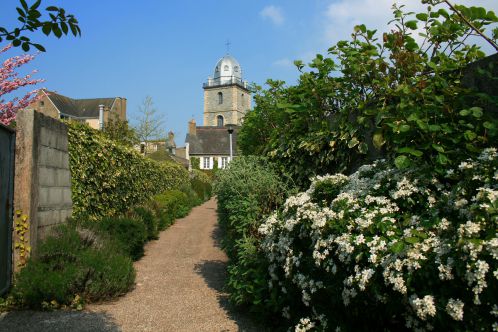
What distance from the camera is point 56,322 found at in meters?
4.95

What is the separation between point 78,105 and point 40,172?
46149 millimetres

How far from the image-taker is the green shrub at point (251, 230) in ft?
14.9

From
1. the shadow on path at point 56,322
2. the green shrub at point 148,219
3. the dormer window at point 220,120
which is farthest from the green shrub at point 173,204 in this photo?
the dormer window at point 220,120

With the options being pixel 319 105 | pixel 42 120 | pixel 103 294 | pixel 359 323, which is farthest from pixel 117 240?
pixel 359 323

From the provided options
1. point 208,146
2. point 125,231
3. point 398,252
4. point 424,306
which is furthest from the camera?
point 208,146

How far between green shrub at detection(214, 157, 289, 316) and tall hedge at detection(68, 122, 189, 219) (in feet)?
8.45

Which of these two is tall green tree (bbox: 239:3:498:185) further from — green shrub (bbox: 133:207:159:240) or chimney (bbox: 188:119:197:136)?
chimney (bbox: 188:119:197:136)

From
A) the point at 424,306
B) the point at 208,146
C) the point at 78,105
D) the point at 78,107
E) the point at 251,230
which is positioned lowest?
the point at 424,306

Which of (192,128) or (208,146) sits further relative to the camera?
(192,128)

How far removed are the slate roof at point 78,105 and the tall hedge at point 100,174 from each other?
3636 centimetres

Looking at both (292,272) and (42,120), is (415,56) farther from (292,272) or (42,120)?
(42,120)

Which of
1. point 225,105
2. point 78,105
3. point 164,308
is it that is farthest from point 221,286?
point 225,105

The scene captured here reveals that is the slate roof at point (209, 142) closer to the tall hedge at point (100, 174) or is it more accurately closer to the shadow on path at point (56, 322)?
the tall hedge at point (100, 174)

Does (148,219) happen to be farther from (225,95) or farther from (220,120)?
(225,95)
